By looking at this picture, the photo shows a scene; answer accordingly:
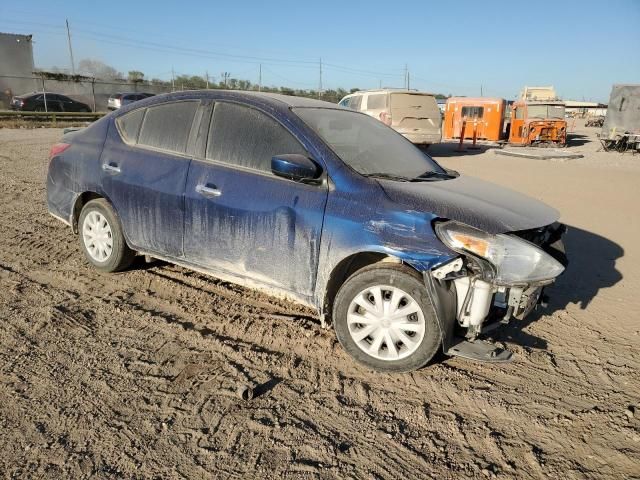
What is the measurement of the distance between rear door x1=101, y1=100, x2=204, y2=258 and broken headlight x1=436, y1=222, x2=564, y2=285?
214 cm

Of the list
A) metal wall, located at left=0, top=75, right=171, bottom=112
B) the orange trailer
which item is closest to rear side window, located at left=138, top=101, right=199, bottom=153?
the orange trailer

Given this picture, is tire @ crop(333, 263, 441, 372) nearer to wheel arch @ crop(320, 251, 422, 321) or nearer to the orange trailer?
wheel arch @ crop(320, 251, 422, 321)

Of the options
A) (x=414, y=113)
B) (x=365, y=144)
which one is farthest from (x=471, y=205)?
(x=414, y=113)

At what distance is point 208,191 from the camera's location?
3652 mm

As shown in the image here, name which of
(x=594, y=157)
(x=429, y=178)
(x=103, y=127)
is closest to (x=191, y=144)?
(x=103, y=127)

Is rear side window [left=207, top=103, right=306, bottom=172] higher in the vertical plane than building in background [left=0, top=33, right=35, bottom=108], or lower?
lower

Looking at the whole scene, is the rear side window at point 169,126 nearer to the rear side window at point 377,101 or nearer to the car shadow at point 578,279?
the car shadow at point 578,279

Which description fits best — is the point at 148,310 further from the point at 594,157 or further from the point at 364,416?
the point at 594,157

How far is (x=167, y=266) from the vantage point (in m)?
4.79

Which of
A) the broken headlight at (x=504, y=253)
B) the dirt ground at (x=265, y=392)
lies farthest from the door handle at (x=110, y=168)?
the broken headlight at (x=504, y=253)

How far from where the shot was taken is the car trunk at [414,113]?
48.4 feet

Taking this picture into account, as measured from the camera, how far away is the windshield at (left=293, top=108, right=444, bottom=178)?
3504 millimetres

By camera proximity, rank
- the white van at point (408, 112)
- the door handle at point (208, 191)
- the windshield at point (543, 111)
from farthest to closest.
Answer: the windshield at point (543, 111), the white van at point (408, 112), the door handle at point (208, 191)

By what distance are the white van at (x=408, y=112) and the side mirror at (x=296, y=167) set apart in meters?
11.9
